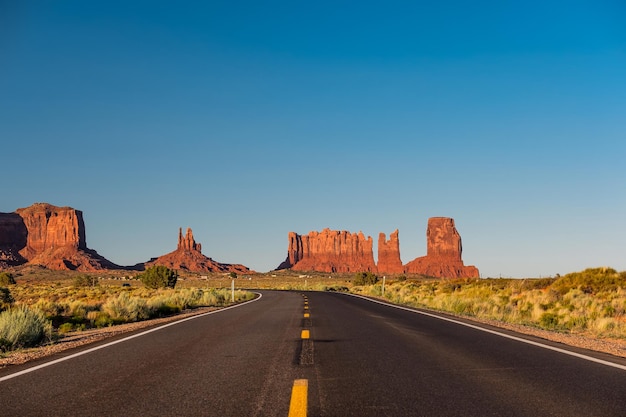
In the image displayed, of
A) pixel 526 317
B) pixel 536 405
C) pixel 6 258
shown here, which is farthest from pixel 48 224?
pixel 536 405

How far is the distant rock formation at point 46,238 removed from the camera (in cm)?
16238

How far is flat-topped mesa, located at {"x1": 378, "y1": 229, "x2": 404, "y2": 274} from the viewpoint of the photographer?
191875 millimetres

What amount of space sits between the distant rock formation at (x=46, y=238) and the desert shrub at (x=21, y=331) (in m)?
155

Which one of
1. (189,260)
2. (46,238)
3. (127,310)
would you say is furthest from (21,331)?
(46,238)

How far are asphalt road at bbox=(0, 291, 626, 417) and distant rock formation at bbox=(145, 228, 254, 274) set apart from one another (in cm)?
16539

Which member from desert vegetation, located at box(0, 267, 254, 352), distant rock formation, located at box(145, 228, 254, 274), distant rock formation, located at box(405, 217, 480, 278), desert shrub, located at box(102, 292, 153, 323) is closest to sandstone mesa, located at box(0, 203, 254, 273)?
distant rock formation, located at box(145, 228, 254, 274)

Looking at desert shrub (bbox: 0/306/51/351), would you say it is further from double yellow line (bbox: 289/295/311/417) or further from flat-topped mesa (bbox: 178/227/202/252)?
flat-topped mesa (bbox: 178/227/202/252)

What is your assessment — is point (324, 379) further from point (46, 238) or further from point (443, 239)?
point (46, 238)

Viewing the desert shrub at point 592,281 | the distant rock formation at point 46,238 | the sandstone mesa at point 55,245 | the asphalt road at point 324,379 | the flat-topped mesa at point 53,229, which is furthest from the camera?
the flat-topped mesa at point 53,229

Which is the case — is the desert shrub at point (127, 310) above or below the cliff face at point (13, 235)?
below

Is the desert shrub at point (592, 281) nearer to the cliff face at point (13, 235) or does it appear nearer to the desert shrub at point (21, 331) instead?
the desert shrub at point (21, 331)

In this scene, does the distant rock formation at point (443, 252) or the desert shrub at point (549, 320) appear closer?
the desert shrub at point (549, 320)

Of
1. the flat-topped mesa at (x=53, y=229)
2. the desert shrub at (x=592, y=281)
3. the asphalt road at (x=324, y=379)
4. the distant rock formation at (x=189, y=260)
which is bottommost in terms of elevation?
the asphalt road at (x=324, y=379)

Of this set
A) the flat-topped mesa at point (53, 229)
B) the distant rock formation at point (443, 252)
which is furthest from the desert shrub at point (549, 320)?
the flat-topped mesa at point (53, 229)
